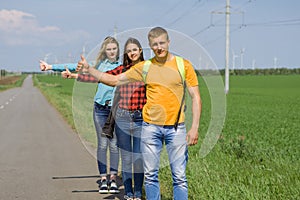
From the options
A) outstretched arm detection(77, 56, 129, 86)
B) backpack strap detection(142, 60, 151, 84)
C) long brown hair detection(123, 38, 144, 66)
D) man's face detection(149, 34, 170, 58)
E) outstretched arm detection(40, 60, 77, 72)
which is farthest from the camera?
outstretched arm detection(40, 60, 77, 72)

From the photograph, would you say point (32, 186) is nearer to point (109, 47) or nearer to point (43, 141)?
point (109, 47)

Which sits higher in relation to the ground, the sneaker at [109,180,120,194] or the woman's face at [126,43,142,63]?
the woman's face at [126,43,142,63]

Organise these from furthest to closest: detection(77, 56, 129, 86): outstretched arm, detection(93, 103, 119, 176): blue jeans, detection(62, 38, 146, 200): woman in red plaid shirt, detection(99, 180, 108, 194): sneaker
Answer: detection(99, 180, 108, 194): sneaker → detection(93, 103, 119, 176): blue jeans → detection(62, 38, 146, 200): woman in red plaid shirt → detection(77, 56, 129, 86): outstretched arm

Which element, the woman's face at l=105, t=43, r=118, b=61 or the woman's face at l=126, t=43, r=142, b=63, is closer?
the woman's face at l=126, t=43, r=142, b=63

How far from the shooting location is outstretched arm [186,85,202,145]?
4574 millimetres

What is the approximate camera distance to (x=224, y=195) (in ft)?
17.6

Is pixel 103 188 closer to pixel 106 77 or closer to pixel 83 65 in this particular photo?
pixel 106 77

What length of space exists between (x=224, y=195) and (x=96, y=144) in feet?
6.66

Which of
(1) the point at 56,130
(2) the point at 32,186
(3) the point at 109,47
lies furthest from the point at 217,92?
(1) the point at 56,130

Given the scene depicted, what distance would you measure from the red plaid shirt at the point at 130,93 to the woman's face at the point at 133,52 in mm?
186

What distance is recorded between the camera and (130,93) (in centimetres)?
539

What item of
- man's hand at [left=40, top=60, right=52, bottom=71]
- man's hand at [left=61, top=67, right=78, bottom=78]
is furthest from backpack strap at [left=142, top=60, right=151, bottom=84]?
man's hand at [left=40, top=60, right=52, bottom=71]

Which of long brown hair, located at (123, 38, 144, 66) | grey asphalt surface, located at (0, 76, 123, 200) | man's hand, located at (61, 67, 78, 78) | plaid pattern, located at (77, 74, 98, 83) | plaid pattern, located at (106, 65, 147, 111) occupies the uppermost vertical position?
long brown hair, located at (123, 38, 144, 66)

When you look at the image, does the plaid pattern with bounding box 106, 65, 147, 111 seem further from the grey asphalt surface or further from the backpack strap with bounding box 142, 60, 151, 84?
the grey asphalt surface
